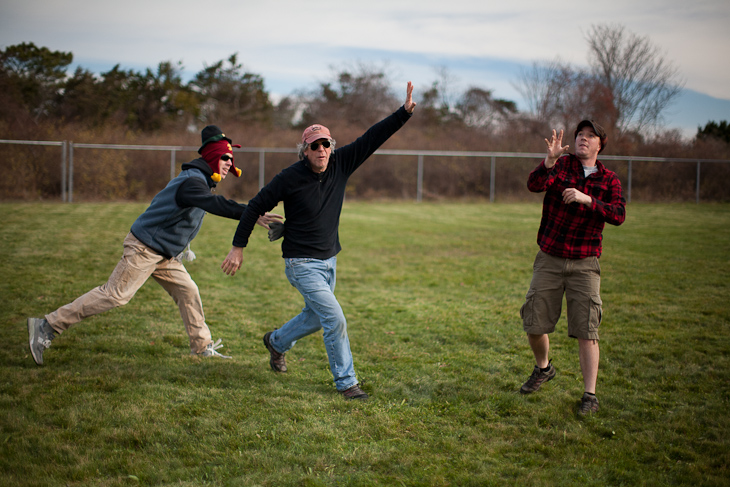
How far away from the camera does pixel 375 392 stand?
14.0 ft

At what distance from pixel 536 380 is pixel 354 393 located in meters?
1.43

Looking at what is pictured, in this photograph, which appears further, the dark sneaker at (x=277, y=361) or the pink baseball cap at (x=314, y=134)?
the dark sneaker at (x=277, y=361)

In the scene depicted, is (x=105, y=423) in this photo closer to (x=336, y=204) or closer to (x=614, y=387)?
(x=336, y=204)

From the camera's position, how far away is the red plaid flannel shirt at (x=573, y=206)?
3.96 meters

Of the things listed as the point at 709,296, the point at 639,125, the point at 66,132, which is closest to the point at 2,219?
the point at 66,132

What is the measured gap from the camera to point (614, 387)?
4410mm

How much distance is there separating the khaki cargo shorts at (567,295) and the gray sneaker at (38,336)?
3.82m

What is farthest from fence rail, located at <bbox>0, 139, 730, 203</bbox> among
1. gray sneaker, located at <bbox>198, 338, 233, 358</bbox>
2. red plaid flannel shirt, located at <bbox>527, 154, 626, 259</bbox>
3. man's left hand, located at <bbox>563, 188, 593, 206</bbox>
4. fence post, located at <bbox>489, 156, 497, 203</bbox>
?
man's left hand, located at <bbox>563, 188, 593, 206</bbox>

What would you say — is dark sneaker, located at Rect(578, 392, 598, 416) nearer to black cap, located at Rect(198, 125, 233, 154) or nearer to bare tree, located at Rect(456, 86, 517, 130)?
black cap, located at Rect(198, 125, 233, 154)

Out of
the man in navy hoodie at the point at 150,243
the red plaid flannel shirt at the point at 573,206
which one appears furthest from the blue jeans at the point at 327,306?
Result: the red plaid flannel shirt at the point at 573,206

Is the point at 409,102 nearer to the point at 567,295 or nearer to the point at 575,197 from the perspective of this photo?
the point at 575,197

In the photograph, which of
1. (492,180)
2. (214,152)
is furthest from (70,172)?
(214,152)

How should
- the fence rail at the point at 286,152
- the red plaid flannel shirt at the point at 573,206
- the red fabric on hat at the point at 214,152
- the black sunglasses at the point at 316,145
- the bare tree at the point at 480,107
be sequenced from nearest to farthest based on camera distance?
the black sunglasses at the point at 316,145, the red plaid flannel shirt at the point at 573,206, the red fabric on hat at the point at 214,152, the fence rail at the point at 286,152, the bare tree at the point at 480,107

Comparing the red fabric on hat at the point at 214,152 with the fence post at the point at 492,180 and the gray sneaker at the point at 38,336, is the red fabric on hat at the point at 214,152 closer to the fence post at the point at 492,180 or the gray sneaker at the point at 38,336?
the gray sneaker at the point at 38,336
